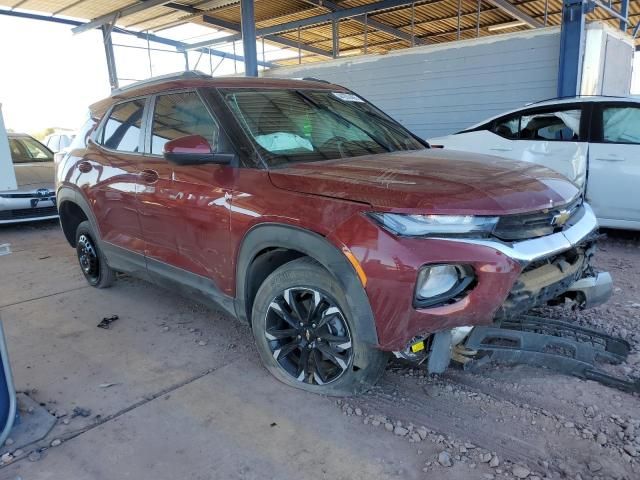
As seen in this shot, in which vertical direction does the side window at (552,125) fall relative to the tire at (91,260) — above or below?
above

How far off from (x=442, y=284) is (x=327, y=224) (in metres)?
0.60

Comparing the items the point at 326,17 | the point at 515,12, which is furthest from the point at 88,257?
the point at 515,12

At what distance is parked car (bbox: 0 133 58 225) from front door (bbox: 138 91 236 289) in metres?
5.13

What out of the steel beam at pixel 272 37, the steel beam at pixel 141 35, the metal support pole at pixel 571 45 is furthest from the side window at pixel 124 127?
the steel beam at pixel 272 37

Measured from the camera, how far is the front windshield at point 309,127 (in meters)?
3.01

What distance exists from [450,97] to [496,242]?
7.48 metres

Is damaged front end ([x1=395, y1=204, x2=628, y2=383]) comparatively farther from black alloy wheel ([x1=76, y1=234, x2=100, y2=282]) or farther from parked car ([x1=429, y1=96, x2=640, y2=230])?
black alloy wheel ([x1=76, y1=234, x2=100, y2=282])

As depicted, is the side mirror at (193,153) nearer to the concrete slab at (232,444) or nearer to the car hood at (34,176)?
the concrete slab at (232,444)

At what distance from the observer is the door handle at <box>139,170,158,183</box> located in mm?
3403

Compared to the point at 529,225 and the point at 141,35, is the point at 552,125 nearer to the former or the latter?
the point at 529,225

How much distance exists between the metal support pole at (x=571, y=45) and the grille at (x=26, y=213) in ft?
26.7

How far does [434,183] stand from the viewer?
2.38 metres

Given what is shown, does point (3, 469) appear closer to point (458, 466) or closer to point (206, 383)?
point (206, 383)

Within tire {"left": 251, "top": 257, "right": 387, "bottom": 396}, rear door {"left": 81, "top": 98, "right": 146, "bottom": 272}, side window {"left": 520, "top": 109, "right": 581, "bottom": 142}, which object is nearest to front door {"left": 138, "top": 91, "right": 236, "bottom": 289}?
rear door {"left": 81, "top": 98, "right": 146, "bottom": 272}
